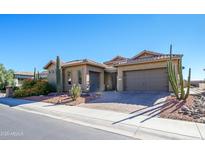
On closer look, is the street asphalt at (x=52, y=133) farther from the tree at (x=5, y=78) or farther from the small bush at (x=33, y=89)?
the tree at (x=5, y=78)

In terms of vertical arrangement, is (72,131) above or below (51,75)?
below

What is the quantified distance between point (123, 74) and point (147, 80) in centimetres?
280

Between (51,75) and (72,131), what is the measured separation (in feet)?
58.0

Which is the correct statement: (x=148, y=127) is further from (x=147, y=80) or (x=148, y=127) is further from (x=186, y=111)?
(x=147, y=80)

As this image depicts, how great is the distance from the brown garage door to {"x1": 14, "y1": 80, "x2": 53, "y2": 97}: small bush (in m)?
9.71

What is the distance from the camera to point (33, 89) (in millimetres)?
19531

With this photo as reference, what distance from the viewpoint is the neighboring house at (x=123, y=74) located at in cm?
1571

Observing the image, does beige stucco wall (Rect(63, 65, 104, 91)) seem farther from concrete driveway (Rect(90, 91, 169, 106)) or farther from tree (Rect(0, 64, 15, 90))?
tree (Rect(0, 64, 15, 90))

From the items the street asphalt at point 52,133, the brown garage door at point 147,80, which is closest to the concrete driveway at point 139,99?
the brown garage door at point 147,80

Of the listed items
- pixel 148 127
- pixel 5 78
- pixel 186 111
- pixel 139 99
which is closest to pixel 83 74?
pixel 139 99

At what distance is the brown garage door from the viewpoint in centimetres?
1558
